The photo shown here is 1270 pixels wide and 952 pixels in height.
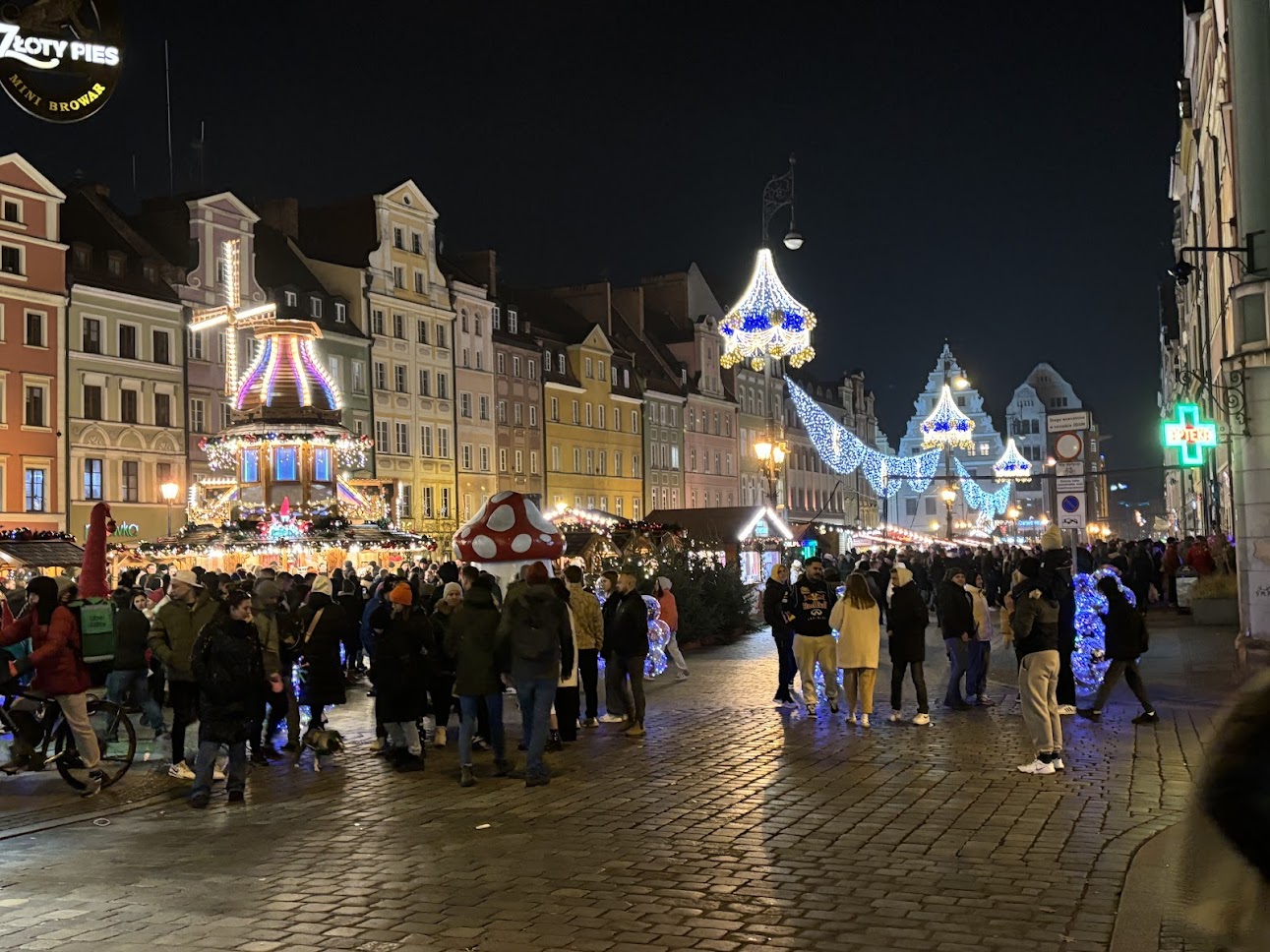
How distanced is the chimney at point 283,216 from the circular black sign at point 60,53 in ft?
165

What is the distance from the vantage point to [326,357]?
5672cm

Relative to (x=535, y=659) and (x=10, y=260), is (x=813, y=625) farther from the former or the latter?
(x=10, y=260)

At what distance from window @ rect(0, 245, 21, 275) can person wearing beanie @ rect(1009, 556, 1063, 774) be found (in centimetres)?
3967

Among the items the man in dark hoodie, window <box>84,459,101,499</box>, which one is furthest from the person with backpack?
window <box>84,459,101,499</box>

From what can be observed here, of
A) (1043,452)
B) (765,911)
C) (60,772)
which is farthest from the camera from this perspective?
(1043,452)

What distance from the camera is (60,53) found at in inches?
423

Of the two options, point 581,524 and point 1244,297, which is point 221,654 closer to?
point 1244,297

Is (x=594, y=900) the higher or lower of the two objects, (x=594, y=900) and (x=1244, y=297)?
the lower

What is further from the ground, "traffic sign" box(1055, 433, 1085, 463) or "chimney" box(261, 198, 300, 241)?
"chimney" box(261, 198, 300, 241)

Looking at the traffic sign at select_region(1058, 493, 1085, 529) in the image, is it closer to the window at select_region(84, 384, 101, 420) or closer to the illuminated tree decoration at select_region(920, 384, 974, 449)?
the illuminated tree decoration at select_region(920, 384, 974, 449)

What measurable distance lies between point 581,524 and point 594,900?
32955mm

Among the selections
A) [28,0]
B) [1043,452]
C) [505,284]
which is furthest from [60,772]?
[1043,452]

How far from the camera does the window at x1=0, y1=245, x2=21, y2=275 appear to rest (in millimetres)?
44438

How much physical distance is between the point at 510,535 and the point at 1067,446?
337 inches
